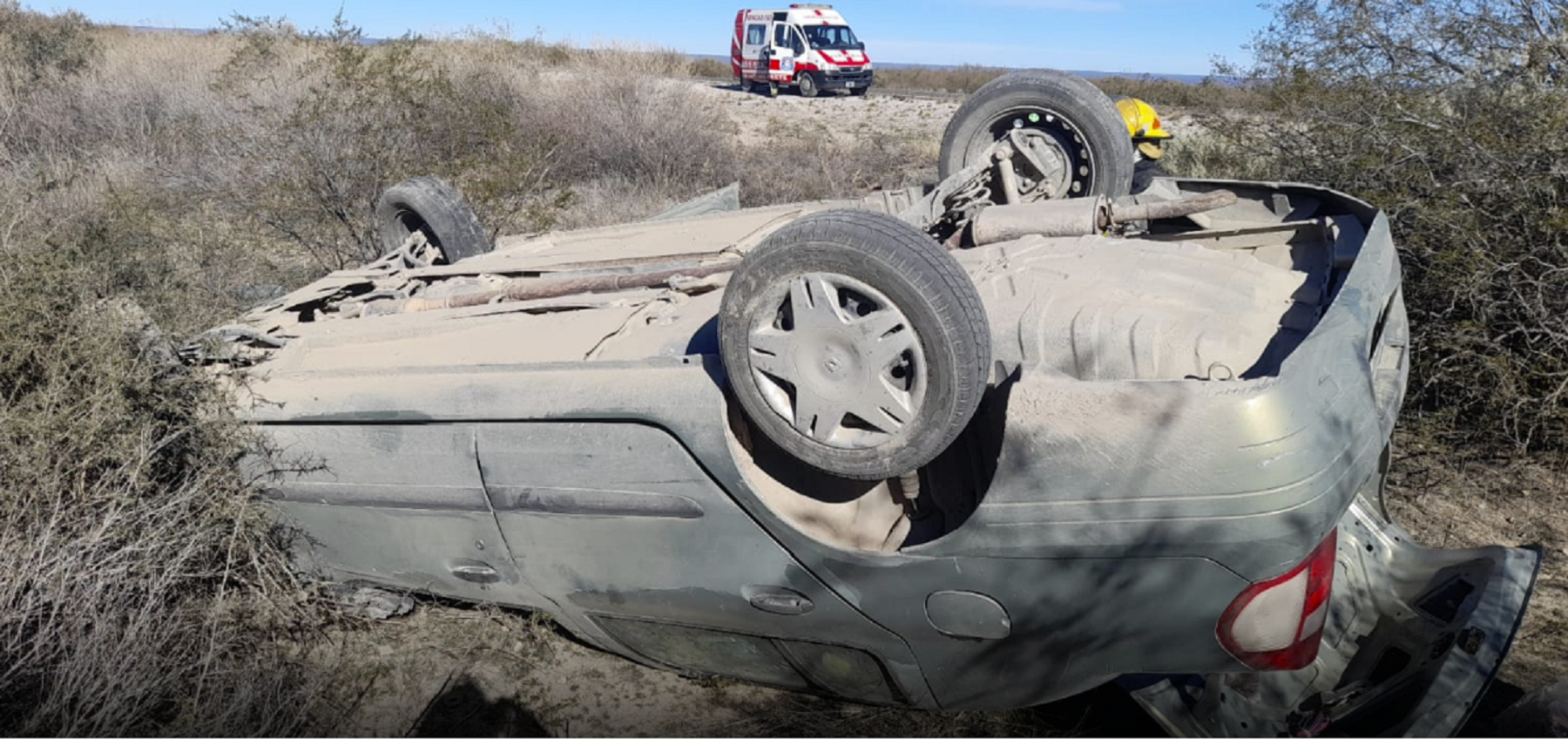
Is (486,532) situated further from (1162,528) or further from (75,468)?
(1162,528)

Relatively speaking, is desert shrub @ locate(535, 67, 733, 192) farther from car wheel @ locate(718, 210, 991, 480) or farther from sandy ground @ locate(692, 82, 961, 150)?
car wheel @ locate(718, 210, 991, 480)

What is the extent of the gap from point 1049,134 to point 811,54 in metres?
24.3

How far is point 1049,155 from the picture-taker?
16.0ft

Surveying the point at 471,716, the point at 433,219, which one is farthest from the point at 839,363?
the point at 433,219

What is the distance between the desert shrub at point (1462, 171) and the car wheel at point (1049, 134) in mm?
1776

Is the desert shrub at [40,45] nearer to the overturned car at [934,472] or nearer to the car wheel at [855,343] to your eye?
the overturned car at [934,472]

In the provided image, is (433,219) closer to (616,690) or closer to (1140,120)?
(616,690)

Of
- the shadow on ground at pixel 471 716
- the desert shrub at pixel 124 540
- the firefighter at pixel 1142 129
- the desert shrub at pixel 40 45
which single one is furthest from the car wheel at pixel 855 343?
the desert shrub at pixel 40 45

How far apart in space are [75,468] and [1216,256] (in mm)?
3635

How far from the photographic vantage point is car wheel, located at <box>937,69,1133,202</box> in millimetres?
4660

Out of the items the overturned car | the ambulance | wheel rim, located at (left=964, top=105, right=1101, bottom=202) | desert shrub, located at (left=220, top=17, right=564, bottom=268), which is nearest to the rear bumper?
the overturned car

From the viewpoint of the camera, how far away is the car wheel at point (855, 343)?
2271 mm

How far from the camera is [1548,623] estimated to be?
11.5ft

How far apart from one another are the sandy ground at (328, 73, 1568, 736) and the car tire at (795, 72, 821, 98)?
2566 centimetres
